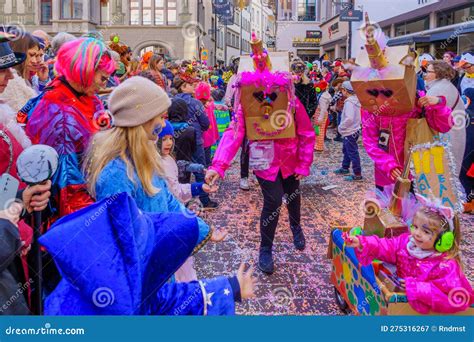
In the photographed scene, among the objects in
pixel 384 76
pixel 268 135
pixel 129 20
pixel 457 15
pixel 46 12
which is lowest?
pixel 268 135

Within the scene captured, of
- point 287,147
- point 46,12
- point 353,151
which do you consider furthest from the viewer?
point 46,12

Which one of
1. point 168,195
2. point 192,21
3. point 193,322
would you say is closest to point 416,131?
point 168,195

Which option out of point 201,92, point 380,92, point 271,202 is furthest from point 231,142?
point 201,92

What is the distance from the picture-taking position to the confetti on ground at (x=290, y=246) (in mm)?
3684

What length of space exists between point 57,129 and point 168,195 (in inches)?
27.8

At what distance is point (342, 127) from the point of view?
825cm

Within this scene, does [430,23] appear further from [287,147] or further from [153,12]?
[153,12]

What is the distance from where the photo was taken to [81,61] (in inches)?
103

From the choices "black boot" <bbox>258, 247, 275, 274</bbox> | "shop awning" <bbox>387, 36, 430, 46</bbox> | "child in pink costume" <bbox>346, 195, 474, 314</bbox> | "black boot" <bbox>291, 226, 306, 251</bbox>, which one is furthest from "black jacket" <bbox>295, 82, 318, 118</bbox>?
"shop awning" <bbox>387, 36, 430, 46</bbox>

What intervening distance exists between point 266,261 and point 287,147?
3.60ft

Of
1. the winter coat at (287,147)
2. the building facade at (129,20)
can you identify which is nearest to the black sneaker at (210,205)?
the winter coat at (287,147)

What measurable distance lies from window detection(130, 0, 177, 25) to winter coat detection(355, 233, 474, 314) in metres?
37.4

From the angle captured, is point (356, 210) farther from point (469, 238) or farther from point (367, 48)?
point (367, 48)

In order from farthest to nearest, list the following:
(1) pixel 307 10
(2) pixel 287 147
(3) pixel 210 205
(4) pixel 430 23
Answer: (1) pixel 307 10
(4) pixel 430 23
(3) pixel 210 205
(2) pixel 287 147
